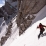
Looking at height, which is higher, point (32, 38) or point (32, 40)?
point (32, 38)

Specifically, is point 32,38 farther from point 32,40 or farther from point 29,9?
point 29,9

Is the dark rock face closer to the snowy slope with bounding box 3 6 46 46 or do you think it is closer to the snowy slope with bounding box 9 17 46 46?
the snowy slope with bounding box 3 6 46 46

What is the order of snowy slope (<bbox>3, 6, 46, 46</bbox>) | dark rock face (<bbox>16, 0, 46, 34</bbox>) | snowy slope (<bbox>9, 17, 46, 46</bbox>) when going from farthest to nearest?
dark rock face (<bbox>16, 0, 46, 34</bbox>) < snowy slope (<bbox>3, 6, 46, 46</bbox>) < snowy slope (<bbox>9, 17, 46, 46</bbox>)

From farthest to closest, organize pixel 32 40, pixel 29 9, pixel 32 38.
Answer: pixel 29 9, pixel 32 38, pixel 32 40

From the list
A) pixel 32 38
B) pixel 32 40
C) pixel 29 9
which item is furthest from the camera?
pixel 29 9

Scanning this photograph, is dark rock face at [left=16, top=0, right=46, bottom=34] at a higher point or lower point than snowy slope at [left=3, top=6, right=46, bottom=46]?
higher

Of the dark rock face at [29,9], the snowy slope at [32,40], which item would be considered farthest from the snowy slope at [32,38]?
the dark rock face at [29,9]

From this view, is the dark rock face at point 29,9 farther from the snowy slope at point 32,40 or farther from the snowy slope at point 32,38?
the snowy slope at point 32,40

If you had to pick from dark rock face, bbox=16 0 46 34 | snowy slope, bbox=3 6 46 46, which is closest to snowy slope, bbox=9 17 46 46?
snowy slope, bbox=3 6 46 46

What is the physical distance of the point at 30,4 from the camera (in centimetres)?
2866

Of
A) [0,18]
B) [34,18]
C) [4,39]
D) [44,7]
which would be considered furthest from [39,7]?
[0,18]

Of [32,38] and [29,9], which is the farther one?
[29,9]

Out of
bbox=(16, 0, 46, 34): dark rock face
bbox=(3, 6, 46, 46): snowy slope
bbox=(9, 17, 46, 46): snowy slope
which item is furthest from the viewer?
bbox=(16, 0, 46, 34): dark rock face

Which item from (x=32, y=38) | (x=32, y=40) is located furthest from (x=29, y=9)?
(x=32, y=40)
